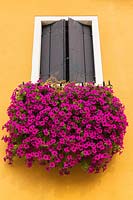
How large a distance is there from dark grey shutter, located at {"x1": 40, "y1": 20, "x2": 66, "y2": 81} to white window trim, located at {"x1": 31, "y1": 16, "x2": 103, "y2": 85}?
78mm

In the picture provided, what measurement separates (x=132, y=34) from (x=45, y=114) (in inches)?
76.6

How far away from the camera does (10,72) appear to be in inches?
164

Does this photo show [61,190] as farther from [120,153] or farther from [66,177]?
[120,153]

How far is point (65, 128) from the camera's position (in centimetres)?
322

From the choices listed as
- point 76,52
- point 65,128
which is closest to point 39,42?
point 76,52

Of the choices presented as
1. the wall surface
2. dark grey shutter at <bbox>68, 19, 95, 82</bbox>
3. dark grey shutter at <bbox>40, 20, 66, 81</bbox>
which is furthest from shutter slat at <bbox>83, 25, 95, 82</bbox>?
dark grey shutter at <bbox>40, 20, 66, 81</bbox>

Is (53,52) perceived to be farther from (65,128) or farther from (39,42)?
(65,128)

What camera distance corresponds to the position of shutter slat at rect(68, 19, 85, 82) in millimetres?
4031

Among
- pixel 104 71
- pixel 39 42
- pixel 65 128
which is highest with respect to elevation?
pixel 39 42

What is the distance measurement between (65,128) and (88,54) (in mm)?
1390

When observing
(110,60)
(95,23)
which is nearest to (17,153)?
(110,60)

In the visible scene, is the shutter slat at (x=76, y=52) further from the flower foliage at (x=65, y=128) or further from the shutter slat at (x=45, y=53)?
the flower foliage at (x=65, y=128)

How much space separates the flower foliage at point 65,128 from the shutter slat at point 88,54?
65 centimetres

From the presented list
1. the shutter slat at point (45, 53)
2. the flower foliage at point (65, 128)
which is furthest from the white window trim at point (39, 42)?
the flower foliage at point (65, 128)
